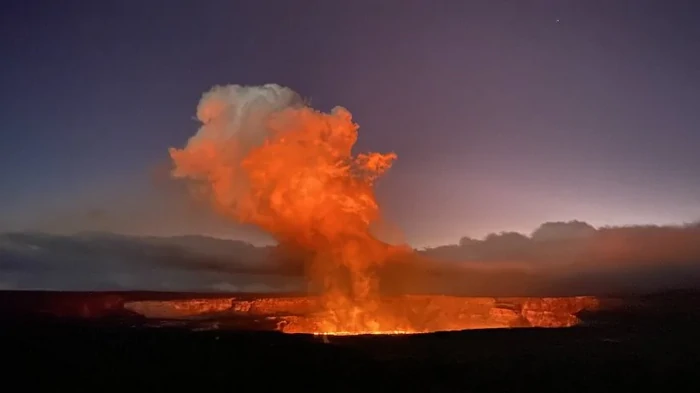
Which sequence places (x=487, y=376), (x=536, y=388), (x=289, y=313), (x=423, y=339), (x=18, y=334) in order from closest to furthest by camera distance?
(x=536, y=388)
(x=487, y=376)
(x=423, y=339)
(x=18, y=334)
(x=289, y=313)

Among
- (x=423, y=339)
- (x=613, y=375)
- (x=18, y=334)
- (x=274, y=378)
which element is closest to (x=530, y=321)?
(x=423, y=339)

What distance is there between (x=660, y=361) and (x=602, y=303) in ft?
219

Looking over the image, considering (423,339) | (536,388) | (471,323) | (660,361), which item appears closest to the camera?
(536,388)

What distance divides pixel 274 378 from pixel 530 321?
204 ft

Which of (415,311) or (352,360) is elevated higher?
(415,311)

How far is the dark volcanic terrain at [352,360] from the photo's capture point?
40.7 m

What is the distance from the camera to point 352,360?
156 feet

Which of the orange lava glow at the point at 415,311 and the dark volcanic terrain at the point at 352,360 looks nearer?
the dark volcanic terrain at the point at 352,360

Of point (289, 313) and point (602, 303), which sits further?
point (602, 303)

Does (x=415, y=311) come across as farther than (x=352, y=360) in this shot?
Yes

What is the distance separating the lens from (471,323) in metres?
92.6

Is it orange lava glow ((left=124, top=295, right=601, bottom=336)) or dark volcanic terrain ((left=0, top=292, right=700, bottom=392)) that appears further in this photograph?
orange lava glow ((left=124, top=295, right=601, bottom=336))

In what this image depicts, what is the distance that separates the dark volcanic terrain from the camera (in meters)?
40.7

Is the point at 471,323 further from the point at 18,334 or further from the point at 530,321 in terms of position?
the point at 18,334
